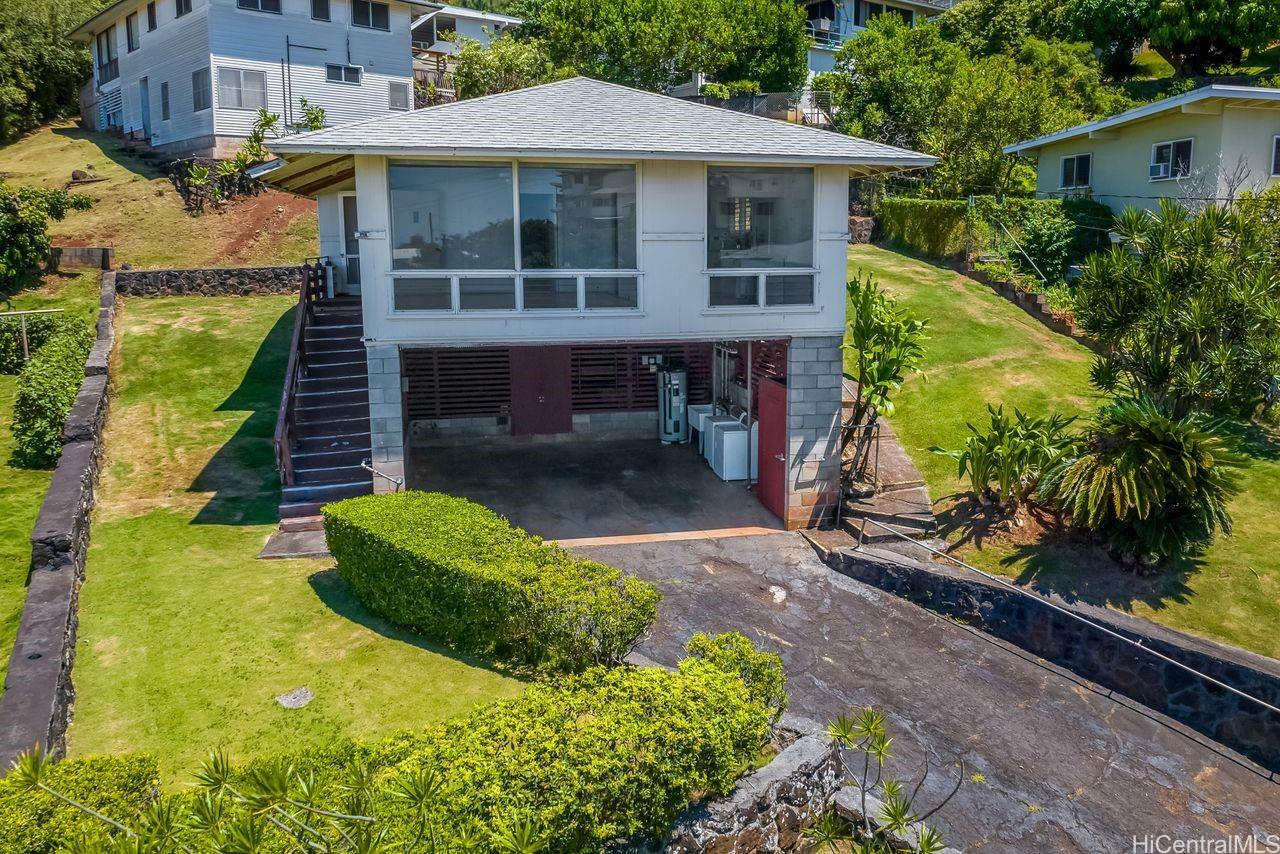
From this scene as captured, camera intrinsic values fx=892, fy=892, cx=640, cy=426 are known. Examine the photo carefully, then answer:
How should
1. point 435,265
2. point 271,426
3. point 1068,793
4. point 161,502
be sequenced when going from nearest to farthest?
point 1068,793
point 435,265
point 161,502
point 271,426

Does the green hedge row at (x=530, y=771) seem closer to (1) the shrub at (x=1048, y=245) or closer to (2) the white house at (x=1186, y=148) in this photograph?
(1) the shrub at (x=1048, y=245)

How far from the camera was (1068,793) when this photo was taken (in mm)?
8547

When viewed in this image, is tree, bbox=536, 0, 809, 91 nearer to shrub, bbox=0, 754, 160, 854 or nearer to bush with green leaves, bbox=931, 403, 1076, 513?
bush with green leaves, bbox=931, 403, 1076, 513

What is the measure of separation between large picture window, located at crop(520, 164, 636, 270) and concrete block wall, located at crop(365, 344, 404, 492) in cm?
246

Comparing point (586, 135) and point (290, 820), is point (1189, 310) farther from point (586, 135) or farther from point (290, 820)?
point (290, 820)

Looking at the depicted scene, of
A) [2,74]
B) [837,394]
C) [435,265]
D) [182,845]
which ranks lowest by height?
[182,845]

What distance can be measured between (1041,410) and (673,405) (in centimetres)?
734

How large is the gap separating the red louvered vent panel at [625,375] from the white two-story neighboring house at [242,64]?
1840 cm

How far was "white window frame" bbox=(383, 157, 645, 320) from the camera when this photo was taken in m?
12.8

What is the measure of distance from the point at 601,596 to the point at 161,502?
8.74 meters

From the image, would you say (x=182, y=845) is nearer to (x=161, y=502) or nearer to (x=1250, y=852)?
(x=1250, y=852)

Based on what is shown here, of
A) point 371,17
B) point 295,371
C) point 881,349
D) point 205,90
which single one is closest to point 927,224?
point 881,349

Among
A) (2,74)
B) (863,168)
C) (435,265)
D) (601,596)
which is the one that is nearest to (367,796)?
(601,596)

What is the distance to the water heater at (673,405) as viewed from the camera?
1927 cm
